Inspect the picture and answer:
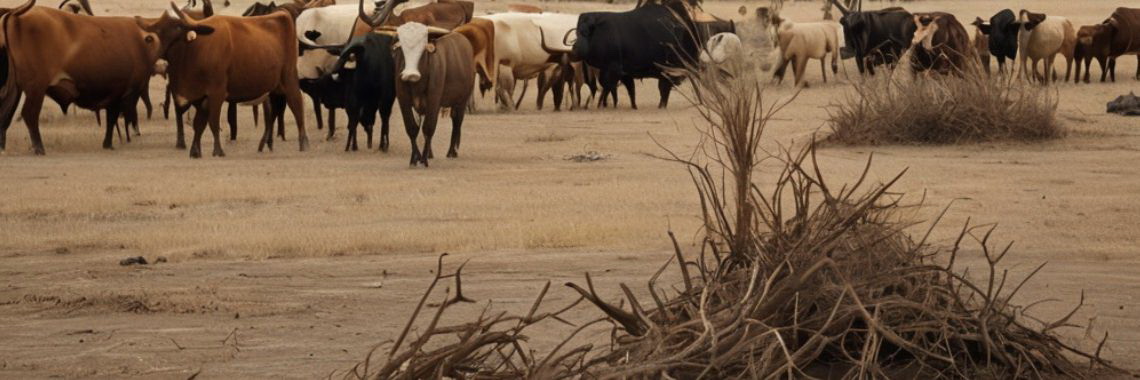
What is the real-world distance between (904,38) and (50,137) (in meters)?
14.2

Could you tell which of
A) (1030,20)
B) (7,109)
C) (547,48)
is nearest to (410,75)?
(7,109)

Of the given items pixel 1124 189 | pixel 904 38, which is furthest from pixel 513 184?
pixel 904 38

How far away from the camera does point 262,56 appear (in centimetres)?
1923

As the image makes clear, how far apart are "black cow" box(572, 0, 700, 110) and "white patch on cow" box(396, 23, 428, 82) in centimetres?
1136

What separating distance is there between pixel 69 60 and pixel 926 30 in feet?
42.3

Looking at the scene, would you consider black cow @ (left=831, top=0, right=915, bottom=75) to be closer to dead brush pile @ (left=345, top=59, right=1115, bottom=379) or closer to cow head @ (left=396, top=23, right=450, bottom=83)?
cow head @ (left=396, top=23, right=450, bottom=83)

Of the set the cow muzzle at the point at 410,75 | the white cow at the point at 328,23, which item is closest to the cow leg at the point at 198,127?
the cow muzzle at the point at 410,75

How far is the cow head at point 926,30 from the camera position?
25.2 meters

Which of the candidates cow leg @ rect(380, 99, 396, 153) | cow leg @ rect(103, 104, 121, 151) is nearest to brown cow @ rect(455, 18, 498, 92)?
cow leg @ rect(380, 99, 396, 153)

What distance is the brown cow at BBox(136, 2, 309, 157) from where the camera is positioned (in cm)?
1820

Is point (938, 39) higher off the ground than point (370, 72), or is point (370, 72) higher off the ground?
point (370, 72)

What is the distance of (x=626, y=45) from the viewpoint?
28312mm

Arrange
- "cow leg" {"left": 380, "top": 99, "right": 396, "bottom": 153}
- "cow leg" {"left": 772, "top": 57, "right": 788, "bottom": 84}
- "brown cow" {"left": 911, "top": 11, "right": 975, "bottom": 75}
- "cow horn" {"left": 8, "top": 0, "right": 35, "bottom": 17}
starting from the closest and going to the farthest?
"cow horn" {"left": 8, "top": 0, "right": 35, "bottom": 17} < "cow leg" {"left": 380, "top": 99, "right": 396, "bottom": 153} < "brown cow" {"left": 911, "top": 11, "right": 975, "bottom": 75} < "cow leg" {"left": 772, "top": 57, "right": 788, "bottom": 84}

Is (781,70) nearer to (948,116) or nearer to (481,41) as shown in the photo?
(481,41)
